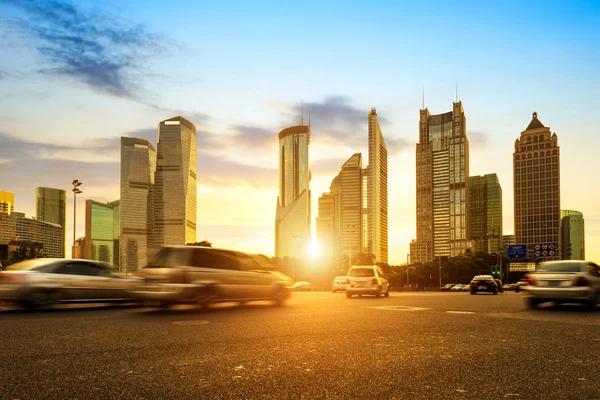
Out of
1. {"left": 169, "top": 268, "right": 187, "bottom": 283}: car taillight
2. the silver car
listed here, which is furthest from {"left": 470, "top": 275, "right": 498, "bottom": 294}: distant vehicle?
{"left": 169, "top": 268, "right": 187, "bottom": 283}: car taillight

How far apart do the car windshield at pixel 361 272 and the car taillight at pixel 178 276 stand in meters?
11.6

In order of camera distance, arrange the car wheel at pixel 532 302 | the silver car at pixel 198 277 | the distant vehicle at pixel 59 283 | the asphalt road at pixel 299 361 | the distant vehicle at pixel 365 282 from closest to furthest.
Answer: the asphalt road at pixel 299 361 < the silver car at pixel 198 277 < the distant vehicle at pixel 59 283 < the car wheel at pixel 532 302 < the distant vehicle at pixel 365 282

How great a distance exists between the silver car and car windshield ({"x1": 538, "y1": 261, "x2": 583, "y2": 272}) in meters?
9.04

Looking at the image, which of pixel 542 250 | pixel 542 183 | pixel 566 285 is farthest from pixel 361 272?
pixel 542 183

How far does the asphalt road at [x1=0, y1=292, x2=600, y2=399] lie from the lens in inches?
188

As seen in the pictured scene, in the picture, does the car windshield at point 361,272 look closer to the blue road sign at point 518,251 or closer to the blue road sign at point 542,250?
the blue road sign at point 542,250

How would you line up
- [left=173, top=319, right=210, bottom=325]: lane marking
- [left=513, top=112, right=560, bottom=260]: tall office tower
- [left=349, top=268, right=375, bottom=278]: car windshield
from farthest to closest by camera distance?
[left=513, top=112, right=560, bottom=260]: tall office tower → [left=349, top=268, right=375, bottom=278]: car windshield → [left=173, top=319, right=210, bottom=325]: lane marking

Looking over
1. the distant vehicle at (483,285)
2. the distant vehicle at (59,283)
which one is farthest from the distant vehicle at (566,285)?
the distant vehicle at (483,285)

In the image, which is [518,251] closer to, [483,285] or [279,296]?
[483,285]

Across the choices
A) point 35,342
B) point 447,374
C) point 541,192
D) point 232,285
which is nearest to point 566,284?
point 232,285

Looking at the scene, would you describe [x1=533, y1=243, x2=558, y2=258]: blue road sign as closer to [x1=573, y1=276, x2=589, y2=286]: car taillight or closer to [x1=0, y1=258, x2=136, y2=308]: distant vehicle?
[x1=573, y1=276, x2=589, y2=286]: car taillight

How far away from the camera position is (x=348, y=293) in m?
24.5

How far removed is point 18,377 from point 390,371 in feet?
11.8

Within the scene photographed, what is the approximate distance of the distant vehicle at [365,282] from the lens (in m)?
24.2
